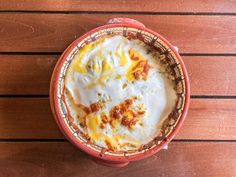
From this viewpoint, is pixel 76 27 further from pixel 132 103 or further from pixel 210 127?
pixel 210 127

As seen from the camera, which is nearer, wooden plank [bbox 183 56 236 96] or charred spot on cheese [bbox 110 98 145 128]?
charred spot on cheese [bbox 110 98 145 128]

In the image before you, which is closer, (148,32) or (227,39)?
(148,32)

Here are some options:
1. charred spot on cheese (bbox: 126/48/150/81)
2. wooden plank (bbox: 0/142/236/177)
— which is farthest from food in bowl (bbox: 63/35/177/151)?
wooden plank (bbox: 0/142/236/177)

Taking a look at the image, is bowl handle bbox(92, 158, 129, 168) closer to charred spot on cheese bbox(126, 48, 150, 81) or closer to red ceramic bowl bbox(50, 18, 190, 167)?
red ceramic bowl bbox(50, 18, 190, 167)

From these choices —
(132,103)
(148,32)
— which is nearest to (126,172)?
(132,103)

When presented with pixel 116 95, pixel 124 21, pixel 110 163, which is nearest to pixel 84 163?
pixel 110 163
